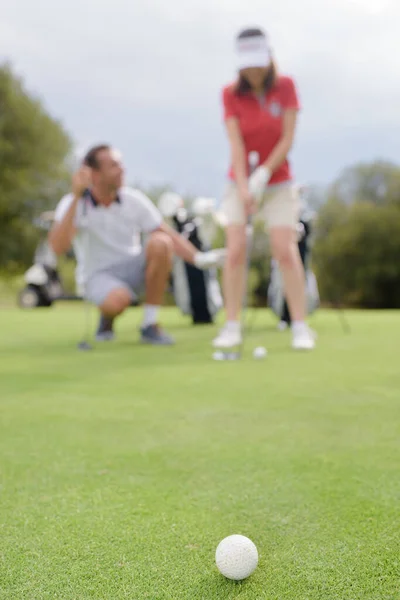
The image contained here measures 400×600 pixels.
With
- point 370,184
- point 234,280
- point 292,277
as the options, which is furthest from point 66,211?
point 370,184

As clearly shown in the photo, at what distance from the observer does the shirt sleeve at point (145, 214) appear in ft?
15.1

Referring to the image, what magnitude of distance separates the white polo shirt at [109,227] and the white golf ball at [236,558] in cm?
359

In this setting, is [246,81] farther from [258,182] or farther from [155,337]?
[155,337]

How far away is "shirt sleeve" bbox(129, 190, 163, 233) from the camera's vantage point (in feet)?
15.1

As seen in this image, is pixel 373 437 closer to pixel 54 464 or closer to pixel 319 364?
pixel 54 464

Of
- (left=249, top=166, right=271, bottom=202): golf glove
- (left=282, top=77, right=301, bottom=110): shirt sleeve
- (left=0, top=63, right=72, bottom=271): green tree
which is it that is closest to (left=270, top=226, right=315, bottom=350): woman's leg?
(left=249, top=166, right=271, bottom=202): golf glove

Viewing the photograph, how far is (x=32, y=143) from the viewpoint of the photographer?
20688 mm

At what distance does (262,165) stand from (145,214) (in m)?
0.91

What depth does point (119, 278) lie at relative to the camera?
475cm

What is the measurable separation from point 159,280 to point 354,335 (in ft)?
5.10

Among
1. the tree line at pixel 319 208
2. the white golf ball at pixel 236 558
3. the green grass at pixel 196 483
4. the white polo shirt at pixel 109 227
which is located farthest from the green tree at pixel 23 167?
the white golf ball at pixel 236 558

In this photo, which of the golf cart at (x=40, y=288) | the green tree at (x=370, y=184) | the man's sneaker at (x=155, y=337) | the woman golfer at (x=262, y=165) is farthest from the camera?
the green tree at (x=370, y=184)

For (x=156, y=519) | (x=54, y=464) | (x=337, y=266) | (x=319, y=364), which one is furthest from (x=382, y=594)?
(x=337, y=266)

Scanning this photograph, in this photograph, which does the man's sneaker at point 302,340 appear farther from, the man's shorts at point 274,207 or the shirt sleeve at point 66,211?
the shirt sleeve at point 66,211
